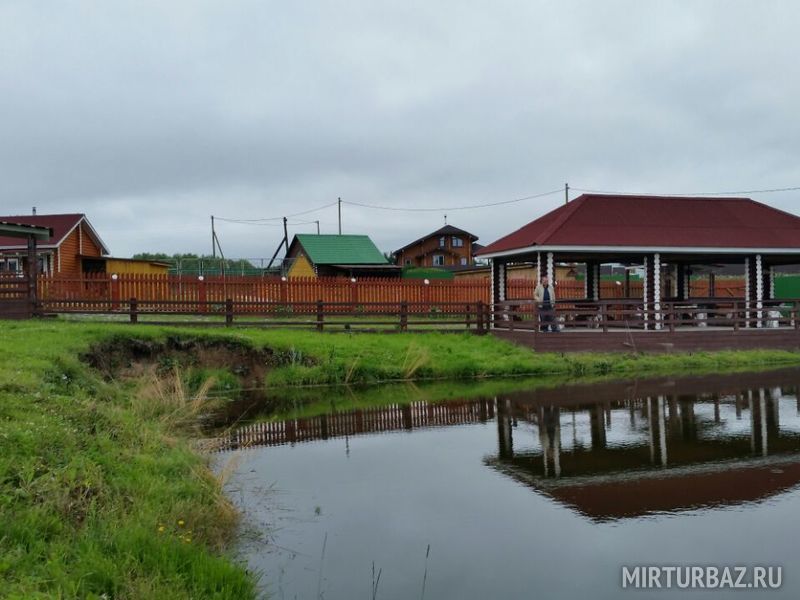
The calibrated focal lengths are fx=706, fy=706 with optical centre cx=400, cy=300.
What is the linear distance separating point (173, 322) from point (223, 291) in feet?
10.6

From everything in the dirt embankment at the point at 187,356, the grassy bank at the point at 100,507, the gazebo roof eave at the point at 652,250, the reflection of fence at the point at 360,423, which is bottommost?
the reflection of fence at the point at 360,423

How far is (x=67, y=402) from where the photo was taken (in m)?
8.49

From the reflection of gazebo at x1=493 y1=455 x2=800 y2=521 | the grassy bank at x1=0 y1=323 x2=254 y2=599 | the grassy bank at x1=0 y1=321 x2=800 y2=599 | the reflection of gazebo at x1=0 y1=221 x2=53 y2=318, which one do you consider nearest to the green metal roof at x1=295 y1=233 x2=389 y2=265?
the reflection of gazebo at x1=0 y1=221 x2=53 y2=318

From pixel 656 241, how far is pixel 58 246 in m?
26.6

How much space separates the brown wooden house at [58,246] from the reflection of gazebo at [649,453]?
84.6ft

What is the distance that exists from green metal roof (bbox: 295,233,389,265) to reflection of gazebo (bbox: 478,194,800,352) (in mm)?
16041

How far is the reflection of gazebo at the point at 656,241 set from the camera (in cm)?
2078

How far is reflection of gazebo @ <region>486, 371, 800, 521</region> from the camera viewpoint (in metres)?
7.54

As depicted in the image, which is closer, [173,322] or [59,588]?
[59,588]

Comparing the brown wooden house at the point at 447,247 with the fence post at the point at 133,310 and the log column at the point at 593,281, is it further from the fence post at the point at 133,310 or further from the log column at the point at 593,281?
the fence post at the point at 133,310

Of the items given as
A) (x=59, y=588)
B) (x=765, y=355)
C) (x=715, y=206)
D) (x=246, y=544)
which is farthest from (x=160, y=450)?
(x=715, y=206)

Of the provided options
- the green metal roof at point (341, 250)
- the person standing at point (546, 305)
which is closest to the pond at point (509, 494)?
the person standing at point (546, 305)

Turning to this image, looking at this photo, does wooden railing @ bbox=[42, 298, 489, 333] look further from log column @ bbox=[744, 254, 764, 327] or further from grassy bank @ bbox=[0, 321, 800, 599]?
log column @ bbox=[744, 254, 764, 327]

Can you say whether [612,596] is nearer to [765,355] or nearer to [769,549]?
[769,549]
